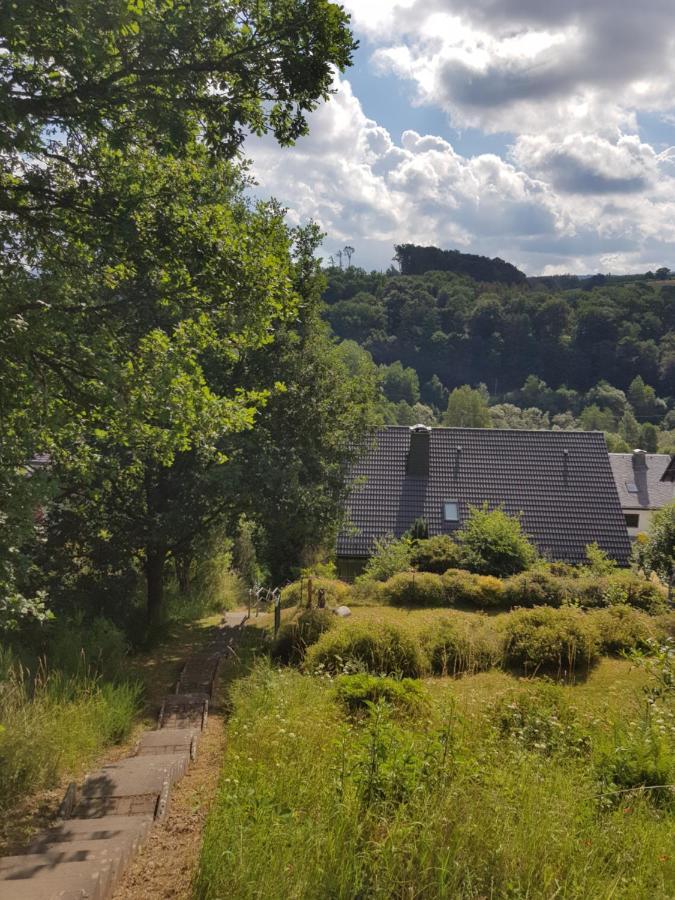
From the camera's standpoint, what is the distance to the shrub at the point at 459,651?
A: 8.51 meters

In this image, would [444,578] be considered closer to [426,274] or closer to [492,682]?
[492,682]

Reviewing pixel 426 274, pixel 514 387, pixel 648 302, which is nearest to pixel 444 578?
pixel 514 387

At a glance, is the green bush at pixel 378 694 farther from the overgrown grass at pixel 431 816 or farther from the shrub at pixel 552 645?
the shrub at pixel 552 645

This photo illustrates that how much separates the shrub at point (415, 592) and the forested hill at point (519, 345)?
81380 mm

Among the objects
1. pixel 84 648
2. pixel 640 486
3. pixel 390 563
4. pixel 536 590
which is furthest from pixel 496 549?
pixel 640 486

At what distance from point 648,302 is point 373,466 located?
380 ft

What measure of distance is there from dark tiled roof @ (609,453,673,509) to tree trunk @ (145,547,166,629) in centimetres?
3407

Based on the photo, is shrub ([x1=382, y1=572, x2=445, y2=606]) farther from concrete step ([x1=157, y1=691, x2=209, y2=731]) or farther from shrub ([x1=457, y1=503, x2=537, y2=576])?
→ concrete step ([x1=157, y1=691, x2=209, y2=731])

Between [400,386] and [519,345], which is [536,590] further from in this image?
[519,345]

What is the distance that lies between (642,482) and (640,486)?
0.37 metres

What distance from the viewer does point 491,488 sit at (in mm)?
22375

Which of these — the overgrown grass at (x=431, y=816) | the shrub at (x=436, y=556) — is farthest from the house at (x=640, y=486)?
the overgrown grass at (x=431, y=816)

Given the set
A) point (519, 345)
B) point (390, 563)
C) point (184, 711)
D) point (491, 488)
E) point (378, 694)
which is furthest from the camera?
point (519, 345)

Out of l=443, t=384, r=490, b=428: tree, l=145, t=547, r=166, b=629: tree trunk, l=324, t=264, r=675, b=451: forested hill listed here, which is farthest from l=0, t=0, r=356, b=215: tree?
l=324, t=264, r=675, b=451: forested hill
